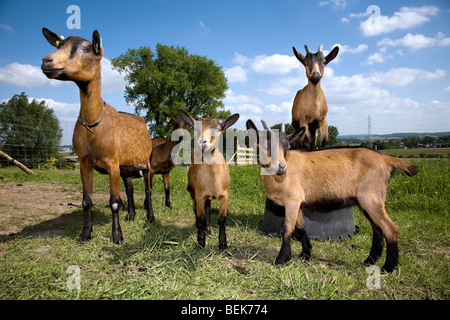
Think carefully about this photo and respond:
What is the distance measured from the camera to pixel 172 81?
32250 millimetres

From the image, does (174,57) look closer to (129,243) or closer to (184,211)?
(184,211)

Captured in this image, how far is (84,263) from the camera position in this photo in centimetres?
382

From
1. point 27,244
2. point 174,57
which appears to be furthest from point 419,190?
point 174,57

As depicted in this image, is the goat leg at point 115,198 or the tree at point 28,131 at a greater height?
the tree at point 28,131

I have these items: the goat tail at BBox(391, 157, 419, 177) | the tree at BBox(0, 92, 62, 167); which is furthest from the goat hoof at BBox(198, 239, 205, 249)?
the tree at BBox(0, 92, 62, 167)

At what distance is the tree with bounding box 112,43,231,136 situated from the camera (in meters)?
32.6

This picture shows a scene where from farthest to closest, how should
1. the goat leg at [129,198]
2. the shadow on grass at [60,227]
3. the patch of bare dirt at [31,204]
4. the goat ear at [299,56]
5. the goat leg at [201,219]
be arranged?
the goat leg at [129,198] < the patch of bare dirt at [31,204] < the shadow on grass at [60,227] < the goat ear at [299,56] < the goat leg at [201,219]

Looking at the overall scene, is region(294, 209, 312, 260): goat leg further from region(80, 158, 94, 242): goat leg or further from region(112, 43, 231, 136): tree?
region(112, 43, 231, 136): tree

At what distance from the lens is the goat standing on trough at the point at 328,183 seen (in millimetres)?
3676

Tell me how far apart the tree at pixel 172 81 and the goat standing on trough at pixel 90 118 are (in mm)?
27129

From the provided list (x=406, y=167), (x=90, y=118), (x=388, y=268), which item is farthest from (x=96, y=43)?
(x=388, y=268)

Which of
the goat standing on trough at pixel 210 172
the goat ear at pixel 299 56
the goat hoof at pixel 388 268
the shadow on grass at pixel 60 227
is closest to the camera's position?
the goat hoof at pixel 388 268

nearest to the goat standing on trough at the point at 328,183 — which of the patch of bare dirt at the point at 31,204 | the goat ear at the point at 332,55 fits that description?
the goat ear at the point at 332,55

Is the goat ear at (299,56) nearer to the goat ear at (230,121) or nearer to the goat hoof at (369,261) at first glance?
the goat ear at (230,121)
